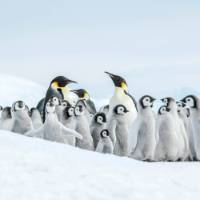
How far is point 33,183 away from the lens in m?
5.29

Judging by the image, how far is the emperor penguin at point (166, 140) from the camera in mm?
10930

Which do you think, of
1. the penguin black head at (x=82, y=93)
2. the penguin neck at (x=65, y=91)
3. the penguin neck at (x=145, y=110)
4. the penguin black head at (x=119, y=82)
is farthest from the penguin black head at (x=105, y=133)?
the penguin black head at (x=82, y=93)

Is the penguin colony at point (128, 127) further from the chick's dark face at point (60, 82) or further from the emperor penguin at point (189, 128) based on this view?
the chick's dark face at point (60, 82)

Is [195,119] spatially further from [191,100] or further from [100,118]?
[100,118]

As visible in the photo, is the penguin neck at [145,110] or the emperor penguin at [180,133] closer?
the penguin neck at [145,110]

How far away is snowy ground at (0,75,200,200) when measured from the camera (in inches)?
203

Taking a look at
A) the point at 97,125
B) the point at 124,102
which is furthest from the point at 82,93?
the point at 97,125

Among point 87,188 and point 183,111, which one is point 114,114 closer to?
point 183,111

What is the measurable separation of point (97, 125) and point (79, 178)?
7589 mm

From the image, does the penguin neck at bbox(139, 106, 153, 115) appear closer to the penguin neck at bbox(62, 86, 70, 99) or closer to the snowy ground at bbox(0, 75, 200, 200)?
the snowy ground at bbox(0, 75, 200, 200)

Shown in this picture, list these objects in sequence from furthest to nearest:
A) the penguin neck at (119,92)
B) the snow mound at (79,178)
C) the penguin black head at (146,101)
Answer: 1. the penguin neck at (119,92)
2. the penguin black head at (146,101)
3. the snow mound at (79,178)

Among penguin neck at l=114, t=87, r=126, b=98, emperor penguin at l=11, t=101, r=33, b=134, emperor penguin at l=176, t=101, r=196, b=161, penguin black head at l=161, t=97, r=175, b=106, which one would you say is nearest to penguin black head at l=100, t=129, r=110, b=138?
penguin black head at l=161, t=97, r=175, b=106

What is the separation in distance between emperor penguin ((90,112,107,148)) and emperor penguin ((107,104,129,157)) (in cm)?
73

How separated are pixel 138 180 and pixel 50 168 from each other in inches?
34.0
